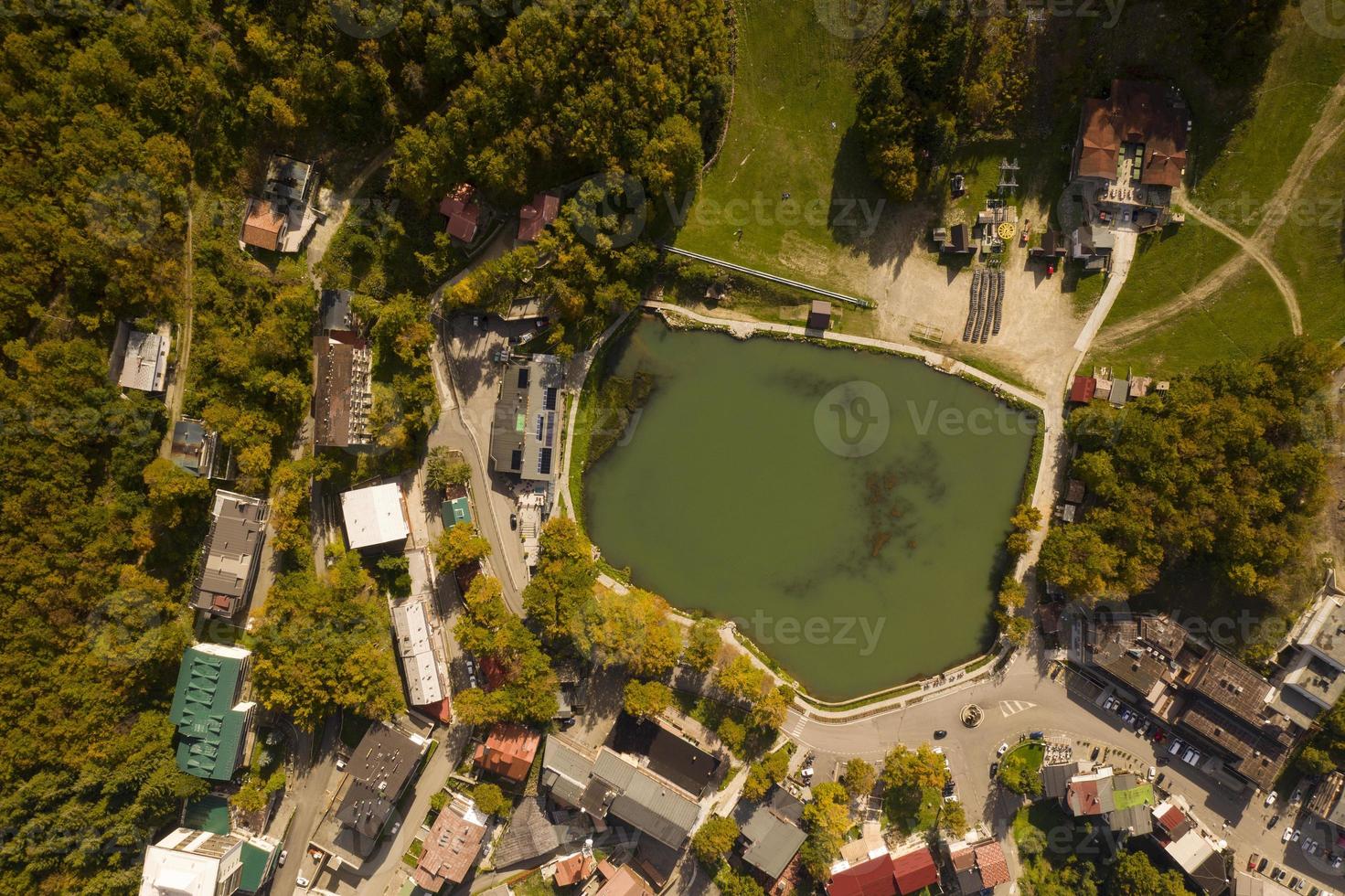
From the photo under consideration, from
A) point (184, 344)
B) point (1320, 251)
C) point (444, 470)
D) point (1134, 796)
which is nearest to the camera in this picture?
point (184, 344)

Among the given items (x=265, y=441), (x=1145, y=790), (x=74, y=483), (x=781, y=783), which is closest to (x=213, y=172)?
(x=265, y=441)

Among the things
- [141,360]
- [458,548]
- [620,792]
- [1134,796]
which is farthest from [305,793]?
[1134,796]

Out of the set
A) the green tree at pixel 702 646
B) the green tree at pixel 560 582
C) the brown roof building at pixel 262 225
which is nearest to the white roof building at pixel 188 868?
the green tree at pixel 560 582

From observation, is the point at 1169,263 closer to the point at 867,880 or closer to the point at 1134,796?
the point at 1134,796

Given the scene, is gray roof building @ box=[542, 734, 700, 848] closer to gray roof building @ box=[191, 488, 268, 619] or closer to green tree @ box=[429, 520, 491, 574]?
green tree @ box=[429, 520, 491, 574]

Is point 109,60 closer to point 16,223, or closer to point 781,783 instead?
point 16,223
